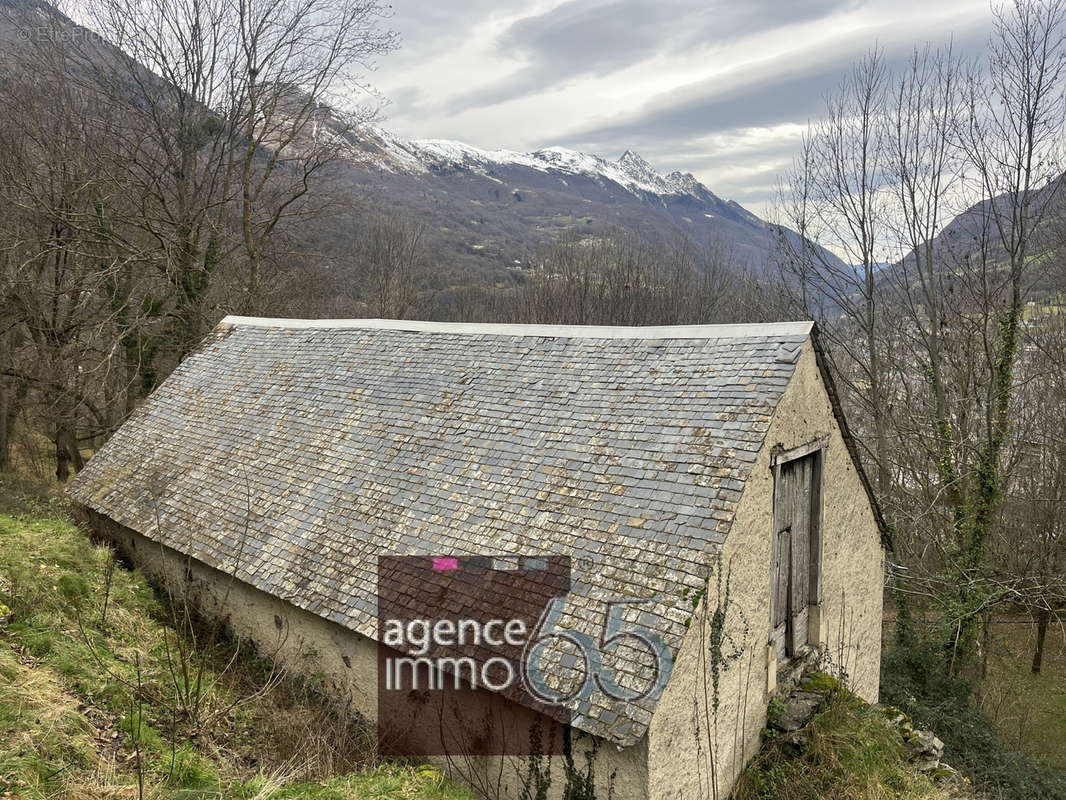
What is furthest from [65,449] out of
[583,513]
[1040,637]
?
[1040,637]

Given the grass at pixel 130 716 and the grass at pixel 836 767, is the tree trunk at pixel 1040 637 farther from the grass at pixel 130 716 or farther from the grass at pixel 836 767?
the grass at pixel 130 716

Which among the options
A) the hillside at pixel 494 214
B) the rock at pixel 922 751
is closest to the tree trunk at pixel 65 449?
the rock at pixel 922 751

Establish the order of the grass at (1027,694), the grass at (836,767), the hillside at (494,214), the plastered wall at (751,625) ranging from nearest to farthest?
the plastered wall at (751,625) → the grass at (836,767) → the grass at (1027,694) → the hillside at (494,214)

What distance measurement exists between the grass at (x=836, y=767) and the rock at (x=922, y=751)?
36 cm

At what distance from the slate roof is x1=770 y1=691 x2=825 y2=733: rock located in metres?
2.85

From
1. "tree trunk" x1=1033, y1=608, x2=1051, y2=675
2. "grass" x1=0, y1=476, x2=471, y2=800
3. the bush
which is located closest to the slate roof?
"grass" x1=0, y1=476, x2=471, y2=800

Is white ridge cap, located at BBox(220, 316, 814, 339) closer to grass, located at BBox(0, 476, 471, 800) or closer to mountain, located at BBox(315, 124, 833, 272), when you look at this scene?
grass, located at BBox(0, 476, 471, 800)

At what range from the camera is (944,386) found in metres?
17.2

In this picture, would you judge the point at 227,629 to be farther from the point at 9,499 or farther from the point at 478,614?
the point at 9,499

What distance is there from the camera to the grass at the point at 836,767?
6.69 metres

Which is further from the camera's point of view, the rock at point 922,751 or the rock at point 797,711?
the rock at point 922,751

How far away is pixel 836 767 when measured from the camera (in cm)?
680

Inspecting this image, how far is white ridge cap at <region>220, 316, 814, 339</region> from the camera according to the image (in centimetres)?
779

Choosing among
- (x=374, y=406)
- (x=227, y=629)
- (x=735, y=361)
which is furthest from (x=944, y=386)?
(x=227, y=629)
